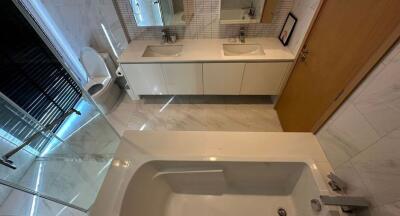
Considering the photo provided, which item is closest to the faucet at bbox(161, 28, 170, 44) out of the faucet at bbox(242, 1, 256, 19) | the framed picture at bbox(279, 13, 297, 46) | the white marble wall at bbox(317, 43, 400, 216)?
the faucet at bbox(242, 1, 256, 19)

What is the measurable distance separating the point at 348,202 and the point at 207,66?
1585mm

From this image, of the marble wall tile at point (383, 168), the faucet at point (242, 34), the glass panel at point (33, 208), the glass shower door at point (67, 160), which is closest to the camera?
the marble wall tile at point (383, 168)

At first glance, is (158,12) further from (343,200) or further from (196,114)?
(343,200)

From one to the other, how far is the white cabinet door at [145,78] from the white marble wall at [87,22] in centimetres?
47

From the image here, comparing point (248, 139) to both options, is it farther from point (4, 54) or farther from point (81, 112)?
point (4, 54)

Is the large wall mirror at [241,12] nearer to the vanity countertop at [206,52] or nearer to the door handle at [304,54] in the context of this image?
the vanity countertop at [206,52]

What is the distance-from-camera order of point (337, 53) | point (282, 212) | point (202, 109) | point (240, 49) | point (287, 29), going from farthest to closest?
point (202, 109) < point (240, 49) < point (287, 29) < point (282, 212) < point (337, 53)

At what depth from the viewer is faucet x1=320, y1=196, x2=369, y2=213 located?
84 centimetres

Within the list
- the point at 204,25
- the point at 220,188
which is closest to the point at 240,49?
the point at 204,25

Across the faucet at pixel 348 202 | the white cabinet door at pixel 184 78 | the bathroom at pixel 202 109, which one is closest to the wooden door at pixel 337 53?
the bathroom at pixel 202 109

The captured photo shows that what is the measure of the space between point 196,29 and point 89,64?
1.49 metres

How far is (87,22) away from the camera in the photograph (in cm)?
208

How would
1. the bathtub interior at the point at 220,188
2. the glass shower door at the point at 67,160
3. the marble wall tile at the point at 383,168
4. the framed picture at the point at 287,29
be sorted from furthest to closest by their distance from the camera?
the framed picture at the point at 287,29
the glass shower door at the point at 67,160
the bathtub interior at the point at 220,188
the marble wall tile at the point at 383,168

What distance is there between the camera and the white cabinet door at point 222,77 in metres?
1.93
